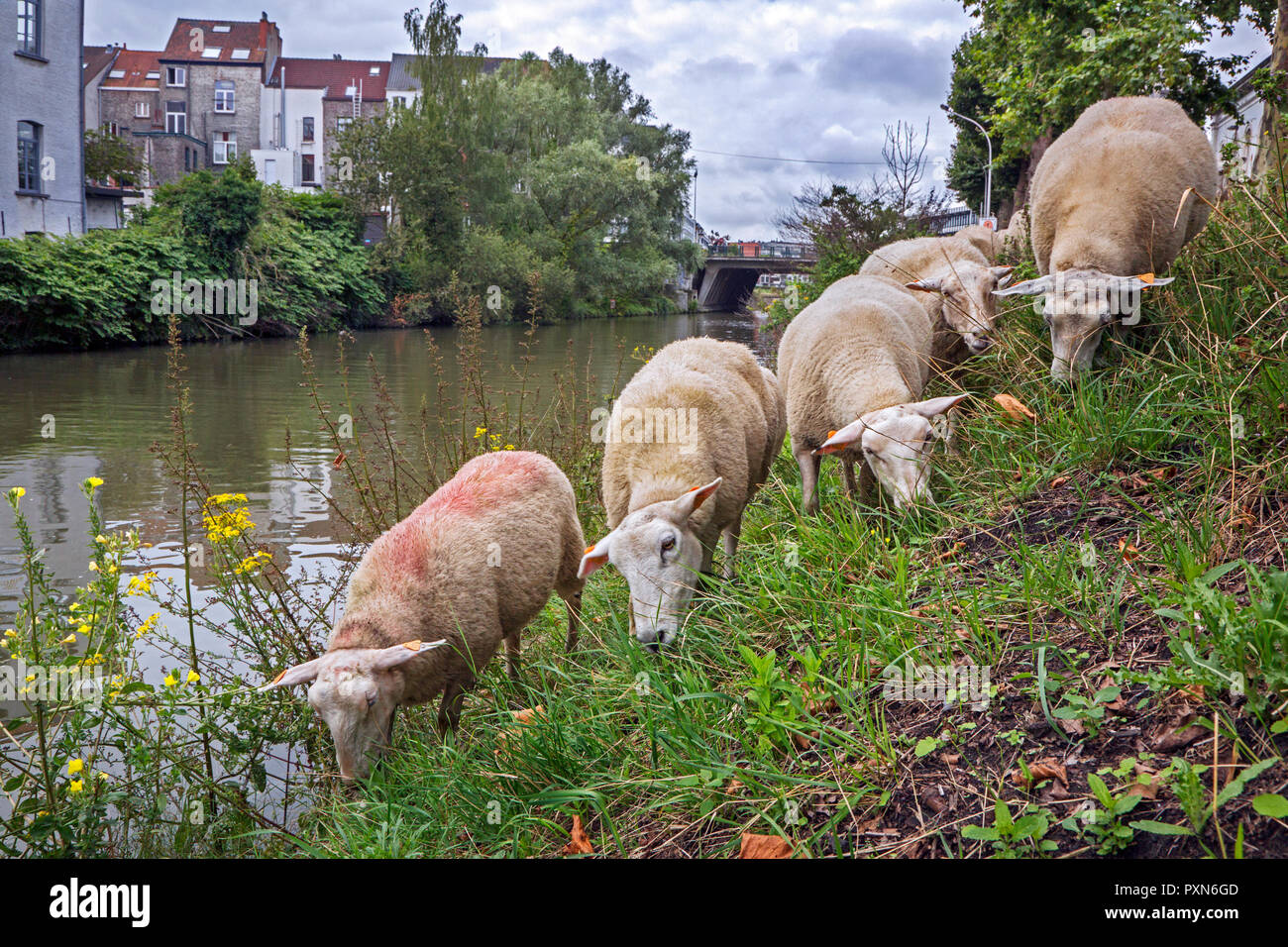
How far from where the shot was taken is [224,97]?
2749 inches

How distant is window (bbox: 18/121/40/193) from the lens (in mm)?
30156

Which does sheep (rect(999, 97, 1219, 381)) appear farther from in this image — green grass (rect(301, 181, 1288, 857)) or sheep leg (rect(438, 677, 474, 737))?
sheep leg (rect(438, 677, 474, 737))

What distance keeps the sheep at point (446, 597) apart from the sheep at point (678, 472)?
0.38 m

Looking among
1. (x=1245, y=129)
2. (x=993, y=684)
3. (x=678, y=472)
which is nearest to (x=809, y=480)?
(x=678, y=472)

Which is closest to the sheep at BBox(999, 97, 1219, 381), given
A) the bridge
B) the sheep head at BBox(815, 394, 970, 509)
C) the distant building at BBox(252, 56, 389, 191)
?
the sheep head at BBox(815, 394, 970, 509)

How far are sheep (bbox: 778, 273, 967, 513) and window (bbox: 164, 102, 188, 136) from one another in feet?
247

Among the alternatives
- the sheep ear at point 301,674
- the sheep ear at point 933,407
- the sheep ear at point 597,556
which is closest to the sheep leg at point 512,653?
the sheep ear at point 597,556

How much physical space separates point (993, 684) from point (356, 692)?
2518 millimetres

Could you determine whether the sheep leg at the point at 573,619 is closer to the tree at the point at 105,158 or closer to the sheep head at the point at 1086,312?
the sheep head at the point at 1086,312

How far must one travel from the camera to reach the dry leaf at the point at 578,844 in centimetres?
312

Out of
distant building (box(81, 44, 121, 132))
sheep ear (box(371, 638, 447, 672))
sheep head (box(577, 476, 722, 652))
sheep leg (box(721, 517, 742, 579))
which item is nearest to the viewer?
sheep ear (box(371, 638, 447, 672))
